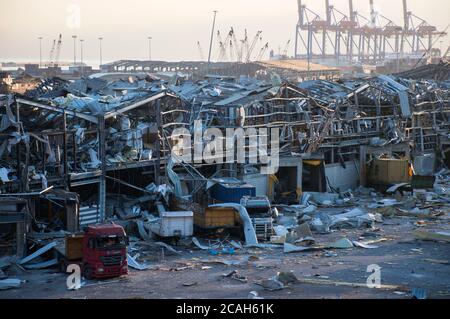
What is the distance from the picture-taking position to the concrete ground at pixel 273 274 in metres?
16.6

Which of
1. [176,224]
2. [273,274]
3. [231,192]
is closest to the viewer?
[273,274]

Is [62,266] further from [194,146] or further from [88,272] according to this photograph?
[194,146]

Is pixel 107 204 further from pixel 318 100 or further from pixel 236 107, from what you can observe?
pixel 318 100

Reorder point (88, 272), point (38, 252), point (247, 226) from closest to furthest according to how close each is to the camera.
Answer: point (88, 272) < point (38, 252) < point (247, 226)

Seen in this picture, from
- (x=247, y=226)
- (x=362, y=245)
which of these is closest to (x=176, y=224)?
(x=247, y=226)

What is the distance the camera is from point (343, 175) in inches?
1369

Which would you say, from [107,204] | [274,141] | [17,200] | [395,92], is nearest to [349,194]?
[274,141]

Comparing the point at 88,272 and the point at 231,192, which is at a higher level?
the point at 231,192

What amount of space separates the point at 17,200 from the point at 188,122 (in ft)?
37.1

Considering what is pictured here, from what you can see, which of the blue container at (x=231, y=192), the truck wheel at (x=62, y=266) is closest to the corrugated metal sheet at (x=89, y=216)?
the blue container at (x=231, y=192)

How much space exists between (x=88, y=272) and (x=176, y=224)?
4.50m

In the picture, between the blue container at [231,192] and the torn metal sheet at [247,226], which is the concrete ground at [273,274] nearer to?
the torn metal sheet at [247,226]

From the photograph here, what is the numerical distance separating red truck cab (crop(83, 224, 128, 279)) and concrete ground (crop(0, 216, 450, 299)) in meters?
0.26

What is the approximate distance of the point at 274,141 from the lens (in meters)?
31.8
